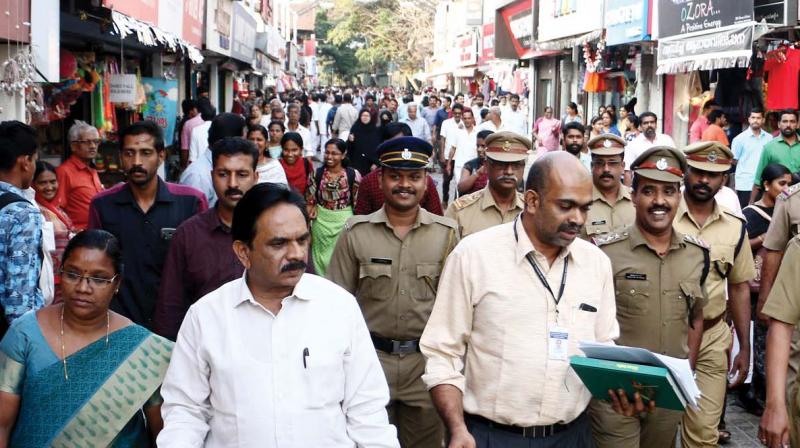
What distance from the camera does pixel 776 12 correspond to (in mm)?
13445

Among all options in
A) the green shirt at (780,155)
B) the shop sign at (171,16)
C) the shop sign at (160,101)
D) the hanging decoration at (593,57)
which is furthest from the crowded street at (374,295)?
the hanging decoration at (593,57)

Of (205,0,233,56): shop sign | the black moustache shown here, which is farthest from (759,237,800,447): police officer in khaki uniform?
(205,0,233,56): shop sign

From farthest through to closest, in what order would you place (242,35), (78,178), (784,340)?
1. (242,35)
2. (78,178)
3. (784,340)

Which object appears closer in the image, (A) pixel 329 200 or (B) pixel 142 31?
(A) pixel 329 200

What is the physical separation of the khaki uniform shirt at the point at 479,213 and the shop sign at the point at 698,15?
28.8 ft

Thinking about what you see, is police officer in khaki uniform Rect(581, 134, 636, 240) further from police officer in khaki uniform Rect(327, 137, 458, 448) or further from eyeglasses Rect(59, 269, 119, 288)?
eyeglasses Rect(59, 269, 119, 288)

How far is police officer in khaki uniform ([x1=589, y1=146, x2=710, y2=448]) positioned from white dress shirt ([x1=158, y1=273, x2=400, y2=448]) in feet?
6.74

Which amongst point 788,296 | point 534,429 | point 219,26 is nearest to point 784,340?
point 788,296

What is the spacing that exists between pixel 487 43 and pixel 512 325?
37.6 meters

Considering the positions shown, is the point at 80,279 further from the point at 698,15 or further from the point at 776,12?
the point at 698,15

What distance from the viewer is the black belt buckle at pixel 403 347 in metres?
5.17

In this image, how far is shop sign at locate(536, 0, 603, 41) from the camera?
23.0 metres

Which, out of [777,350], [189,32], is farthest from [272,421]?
[189,32]

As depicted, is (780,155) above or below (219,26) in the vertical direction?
below
